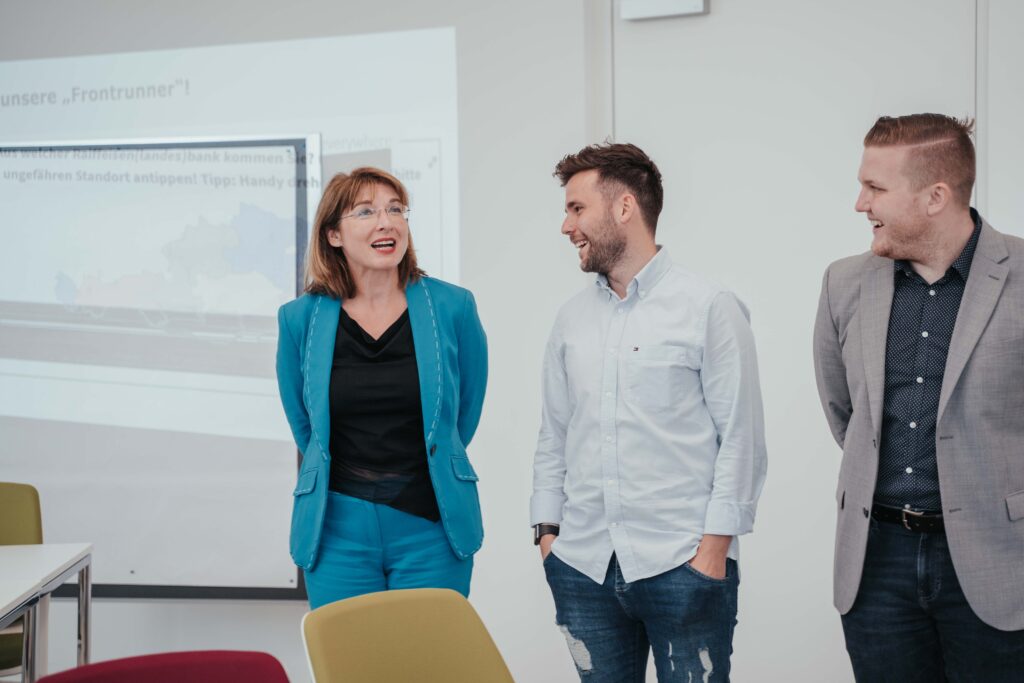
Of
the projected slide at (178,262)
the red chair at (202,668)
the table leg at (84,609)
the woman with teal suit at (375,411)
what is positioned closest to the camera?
the red chair at (202,668)

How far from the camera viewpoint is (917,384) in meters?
1.92

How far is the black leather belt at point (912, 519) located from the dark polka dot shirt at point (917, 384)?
12mm

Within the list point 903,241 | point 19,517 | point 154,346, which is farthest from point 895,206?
point 154,346

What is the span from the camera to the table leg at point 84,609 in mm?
3082

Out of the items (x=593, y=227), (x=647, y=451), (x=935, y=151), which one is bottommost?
(x=647, y=451)

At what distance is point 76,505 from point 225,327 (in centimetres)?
93

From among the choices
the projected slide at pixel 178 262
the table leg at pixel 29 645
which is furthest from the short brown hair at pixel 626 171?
the table leg at pixel 29 645

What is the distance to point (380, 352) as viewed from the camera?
235 centimetres

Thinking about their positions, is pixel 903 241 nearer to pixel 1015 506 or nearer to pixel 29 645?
pixel 1015 506

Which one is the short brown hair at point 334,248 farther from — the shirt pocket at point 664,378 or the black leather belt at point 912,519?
the black leather belt at point 912,519

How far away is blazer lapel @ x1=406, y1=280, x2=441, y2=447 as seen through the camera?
2299 mm

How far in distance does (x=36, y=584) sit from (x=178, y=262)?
1.61 metres

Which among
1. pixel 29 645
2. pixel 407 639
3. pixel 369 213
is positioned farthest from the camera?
pixel 29 645

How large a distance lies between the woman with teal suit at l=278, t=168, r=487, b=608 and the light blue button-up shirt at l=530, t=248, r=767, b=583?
0.34 m
